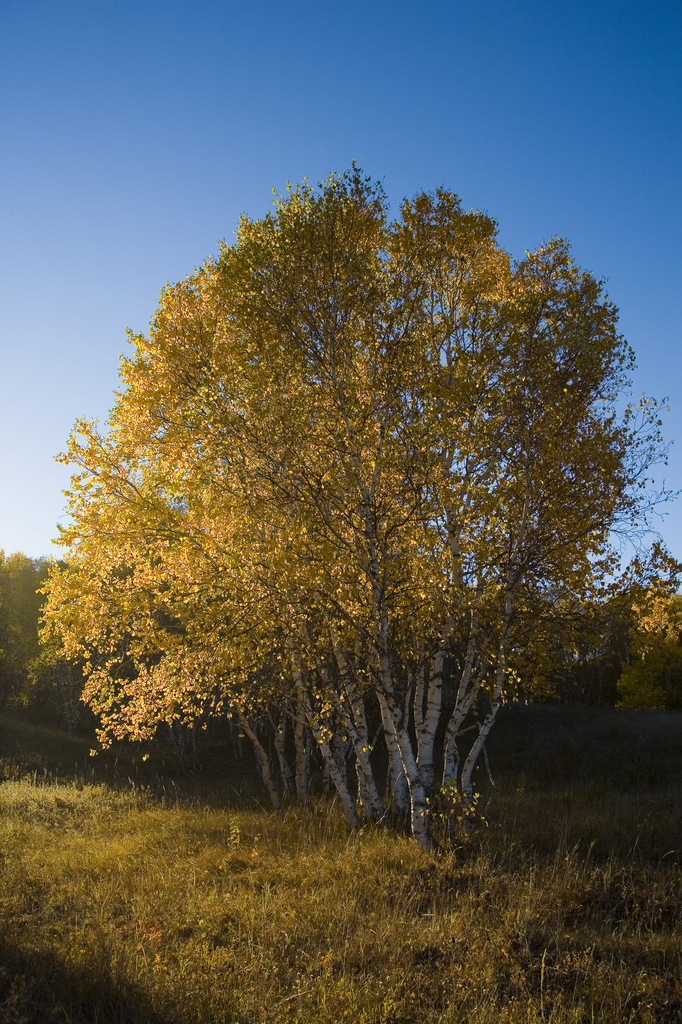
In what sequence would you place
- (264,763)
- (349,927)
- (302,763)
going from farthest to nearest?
(302,763) < (264,763) < (349,927)

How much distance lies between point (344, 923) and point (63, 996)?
2441 millimetres

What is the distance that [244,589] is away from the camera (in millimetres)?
7695

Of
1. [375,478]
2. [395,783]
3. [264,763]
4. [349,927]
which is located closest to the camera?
[349,927]

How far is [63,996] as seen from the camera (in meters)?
4.25

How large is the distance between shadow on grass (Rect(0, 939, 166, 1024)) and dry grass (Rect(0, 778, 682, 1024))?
0.6 inches

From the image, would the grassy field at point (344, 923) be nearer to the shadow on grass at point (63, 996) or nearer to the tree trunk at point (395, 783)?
the shadow on grass at point (63, 996)

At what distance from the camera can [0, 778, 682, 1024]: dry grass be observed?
424 cm

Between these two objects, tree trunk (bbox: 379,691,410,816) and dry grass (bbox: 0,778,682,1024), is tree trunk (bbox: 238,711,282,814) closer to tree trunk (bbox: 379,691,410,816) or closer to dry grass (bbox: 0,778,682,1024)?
tree trunk (bbox: 379,691,410,816)

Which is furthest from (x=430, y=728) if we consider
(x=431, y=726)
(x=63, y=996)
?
(x=63, y=996)

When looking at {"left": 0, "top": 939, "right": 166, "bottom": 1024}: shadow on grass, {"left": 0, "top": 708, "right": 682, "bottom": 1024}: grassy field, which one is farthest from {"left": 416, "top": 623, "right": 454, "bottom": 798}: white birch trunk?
{"left": 0, "top": 939, "right": 166, "bottom": 1024}: shadow on grass

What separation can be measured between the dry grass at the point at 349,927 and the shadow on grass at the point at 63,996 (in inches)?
0.6

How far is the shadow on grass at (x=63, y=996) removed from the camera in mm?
4012

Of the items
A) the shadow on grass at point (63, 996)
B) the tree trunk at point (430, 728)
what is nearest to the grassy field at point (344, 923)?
the shadow on grass at point (63, 996)

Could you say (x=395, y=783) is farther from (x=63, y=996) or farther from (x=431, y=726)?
(x=63, y=996)
